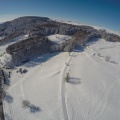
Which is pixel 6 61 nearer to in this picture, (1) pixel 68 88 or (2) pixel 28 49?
(2) pixel 28 49

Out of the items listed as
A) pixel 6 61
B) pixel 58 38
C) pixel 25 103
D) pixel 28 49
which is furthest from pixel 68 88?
pixel 58 38

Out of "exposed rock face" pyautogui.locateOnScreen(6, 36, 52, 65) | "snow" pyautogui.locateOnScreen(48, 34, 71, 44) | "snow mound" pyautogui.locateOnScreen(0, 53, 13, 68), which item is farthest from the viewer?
"snow" pyautogui.locateOnScreen(48, 34, 71, 44)

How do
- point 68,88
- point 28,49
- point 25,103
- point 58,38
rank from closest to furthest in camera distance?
point 25,103, point 68,88, point 28,49, point 58,38

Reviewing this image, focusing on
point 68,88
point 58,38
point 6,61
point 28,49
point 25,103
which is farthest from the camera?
point 58,38

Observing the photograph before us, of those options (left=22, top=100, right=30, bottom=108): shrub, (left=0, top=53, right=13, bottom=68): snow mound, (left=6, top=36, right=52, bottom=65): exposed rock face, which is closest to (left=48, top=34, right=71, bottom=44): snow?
(left=6, top=36, right=52, bottom=65): exposed rock face

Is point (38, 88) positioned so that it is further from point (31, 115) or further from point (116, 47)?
point (116, 47)

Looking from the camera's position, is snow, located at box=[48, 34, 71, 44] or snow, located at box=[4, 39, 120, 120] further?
snow, located at box=[48, 34, 71, 44]

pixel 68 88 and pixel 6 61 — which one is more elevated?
pixel 68 88

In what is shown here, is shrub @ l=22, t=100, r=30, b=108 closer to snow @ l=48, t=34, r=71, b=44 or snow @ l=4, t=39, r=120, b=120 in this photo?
snow @ l=4, t=39, r=120, b=120

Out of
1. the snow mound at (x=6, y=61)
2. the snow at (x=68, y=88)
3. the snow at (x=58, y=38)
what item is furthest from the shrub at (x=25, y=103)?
the snow at (x=58, y=38)
